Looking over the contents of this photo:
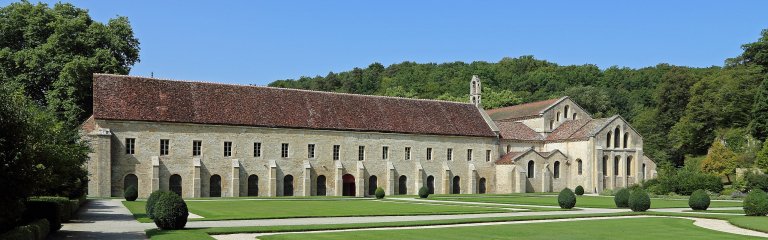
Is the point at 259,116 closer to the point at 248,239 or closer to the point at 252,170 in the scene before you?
the point at 252,170

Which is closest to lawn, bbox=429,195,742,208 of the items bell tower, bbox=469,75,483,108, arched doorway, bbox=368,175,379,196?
arched doorway, bbox=368,175,379,196

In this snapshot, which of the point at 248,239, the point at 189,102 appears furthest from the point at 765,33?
the point at 248,239

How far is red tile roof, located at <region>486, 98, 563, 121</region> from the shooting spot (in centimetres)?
7190

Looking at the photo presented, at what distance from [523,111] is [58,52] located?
44.6 meters

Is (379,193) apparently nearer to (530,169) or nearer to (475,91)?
(530,169)

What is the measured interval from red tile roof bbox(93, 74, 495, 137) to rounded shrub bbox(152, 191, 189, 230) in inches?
1060

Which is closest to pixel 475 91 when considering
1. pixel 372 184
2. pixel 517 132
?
pixel 517 132

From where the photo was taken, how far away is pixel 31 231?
1714 centimetres

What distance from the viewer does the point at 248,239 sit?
20000mm

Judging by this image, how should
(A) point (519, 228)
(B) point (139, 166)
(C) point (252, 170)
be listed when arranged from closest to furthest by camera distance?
1. (A) point (519, 228)
2. (B) point (139, 166)
3. (C) point (252, 170)

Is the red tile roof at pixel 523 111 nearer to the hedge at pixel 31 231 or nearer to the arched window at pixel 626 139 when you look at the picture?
the arched window at pixel 626 139

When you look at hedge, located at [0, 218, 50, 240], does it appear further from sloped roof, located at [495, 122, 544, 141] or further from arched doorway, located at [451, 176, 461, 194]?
sloped roof, located at [495, 122, 544, 141]

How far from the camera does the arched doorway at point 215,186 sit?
50500 millimetres

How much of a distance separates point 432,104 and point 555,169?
503 inches
